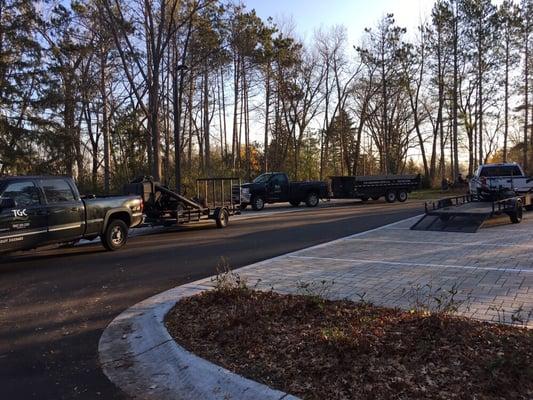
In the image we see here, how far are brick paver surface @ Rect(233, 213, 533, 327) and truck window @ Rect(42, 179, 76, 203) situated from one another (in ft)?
15.6

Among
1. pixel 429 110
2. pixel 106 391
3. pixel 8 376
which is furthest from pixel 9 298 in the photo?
pixel 429 110

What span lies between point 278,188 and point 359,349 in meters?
24.6

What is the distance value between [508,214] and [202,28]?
22.6 metres

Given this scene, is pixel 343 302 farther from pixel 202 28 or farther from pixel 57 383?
pixel 202 28

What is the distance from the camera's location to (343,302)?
20.3 feet

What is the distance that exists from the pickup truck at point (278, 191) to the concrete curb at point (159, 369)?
69.6 feet

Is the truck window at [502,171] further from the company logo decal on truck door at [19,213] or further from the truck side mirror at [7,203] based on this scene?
the truck side mirror at [7,203]

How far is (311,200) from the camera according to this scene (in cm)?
2995

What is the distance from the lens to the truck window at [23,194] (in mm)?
10117

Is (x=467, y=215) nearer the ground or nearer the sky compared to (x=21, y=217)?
nearer the ground

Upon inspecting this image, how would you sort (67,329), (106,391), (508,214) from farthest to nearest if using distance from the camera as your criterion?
(508,214), (67,329), (106,391)

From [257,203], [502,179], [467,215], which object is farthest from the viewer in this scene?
[257,203]

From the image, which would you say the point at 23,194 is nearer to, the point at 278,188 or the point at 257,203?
the point at 257,203

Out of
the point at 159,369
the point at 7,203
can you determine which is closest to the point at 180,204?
the point at 7,203
